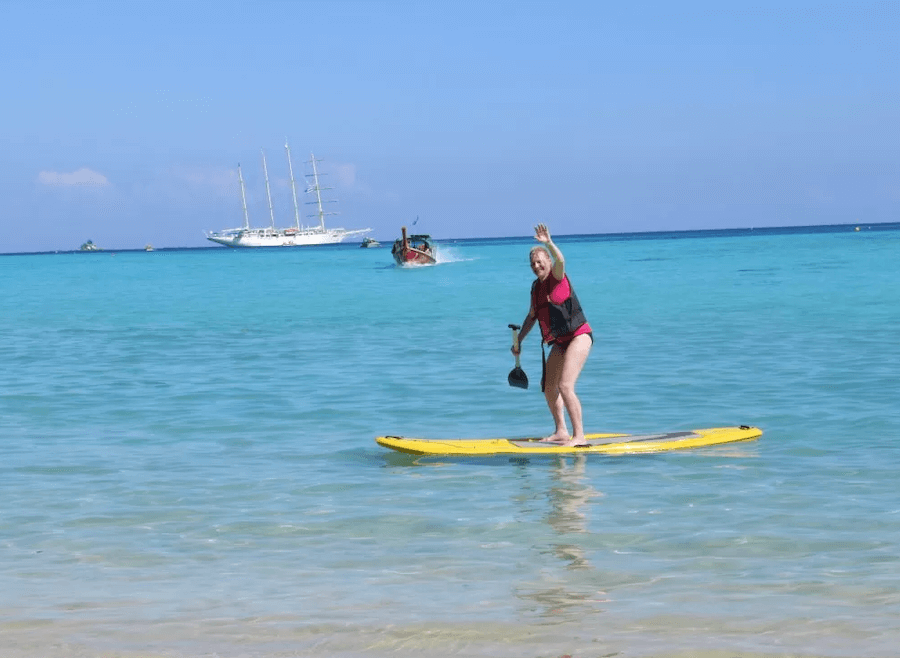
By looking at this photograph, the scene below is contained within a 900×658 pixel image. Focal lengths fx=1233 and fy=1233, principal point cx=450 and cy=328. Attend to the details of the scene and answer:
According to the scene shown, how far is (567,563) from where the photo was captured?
780 cm

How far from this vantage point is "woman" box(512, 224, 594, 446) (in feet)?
35.4

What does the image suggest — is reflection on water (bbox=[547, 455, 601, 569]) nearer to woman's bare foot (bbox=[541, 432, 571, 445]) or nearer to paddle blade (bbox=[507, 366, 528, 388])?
woman's bare foot (bbox=[541, 432, 571, 445])

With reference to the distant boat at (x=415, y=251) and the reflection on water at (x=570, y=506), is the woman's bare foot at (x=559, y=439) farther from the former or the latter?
the distant boat at (x=415, y=251)

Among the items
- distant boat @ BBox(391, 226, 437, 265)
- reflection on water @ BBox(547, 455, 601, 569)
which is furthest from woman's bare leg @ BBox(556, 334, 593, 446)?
distant boat @ BBox(391, 226, 437, 265)

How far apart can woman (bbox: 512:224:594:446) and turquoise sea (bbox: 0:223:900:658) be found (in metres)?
0.66

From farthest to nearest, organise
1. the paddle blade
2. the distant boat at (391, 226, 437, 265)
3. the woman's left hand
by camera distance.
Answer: the distant boat at (391, 226, 437, 265) < the paddle blade < the woman's left hand

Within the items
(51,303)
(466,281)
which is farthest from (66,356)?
(466,281)

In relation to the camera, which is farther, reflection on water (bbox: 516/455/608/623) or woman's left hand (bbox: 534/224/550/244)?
woman's left hand (bbox: 534/224/550/244)

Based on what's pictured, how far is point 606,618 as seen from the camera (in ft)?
21.7

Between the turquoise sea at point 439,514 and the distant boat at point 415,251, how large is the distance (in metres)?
61.5

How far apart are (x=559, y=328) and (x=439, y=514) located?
2.50 m

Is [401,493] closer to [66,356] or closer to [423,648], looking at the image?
[423,648]

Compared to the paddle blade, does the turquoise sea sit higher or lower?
lower

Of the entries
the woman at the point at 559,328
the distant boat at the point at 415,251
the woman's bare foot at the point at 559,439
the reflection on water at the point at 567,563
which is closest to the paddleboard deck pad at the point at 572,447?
the woman's bare foot at the point at 559,439
